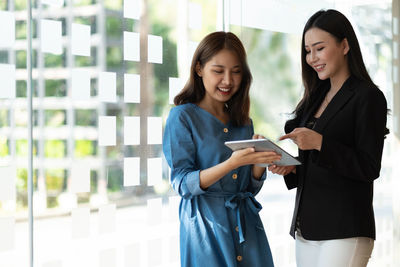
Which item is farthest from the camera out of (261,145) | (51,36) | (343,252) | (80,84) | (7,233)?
(80,84)

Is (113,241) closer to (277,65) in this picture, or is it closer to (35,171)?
(35,171)

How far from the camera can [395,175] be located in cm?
470

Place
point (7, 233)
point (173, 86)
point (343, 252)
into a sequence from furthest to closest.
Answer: point (173, 86)
point (7, 233)
point (343, 252)

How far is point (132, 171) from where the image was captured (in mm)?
2514

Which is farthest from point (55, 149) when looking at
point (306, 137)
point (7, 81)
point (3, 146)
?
point (306, 137)

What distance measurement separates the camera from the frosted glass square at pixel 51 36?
2.14 meters

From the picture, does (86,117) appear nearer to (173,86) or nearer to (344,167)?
(173,86)

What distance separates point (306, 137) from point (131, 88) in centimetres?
97

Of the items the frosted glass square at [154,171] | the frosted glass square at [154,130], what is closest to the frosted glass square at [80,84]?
the frosted glass square at [154,130]

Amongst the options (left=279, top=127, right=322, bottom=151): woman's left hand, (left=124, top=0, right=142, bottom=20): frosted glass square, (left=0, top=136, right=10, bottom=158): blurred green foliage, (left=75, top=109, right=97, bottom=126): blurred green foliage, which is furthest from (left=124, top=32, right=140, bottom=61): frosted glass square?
(left=279, top=127, right=322, bottom=151): woman's left hand

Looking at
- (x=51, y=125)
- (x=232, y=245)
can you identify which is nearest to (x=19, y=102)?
(x=51, y=125)

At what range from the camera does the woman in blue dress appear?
76.8 inches

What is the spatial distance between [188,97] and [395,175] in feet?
10.6

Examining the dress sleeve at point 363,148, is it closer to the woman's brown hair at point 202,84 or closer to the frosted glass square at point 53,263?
the woman's brown hair at point 202,84
